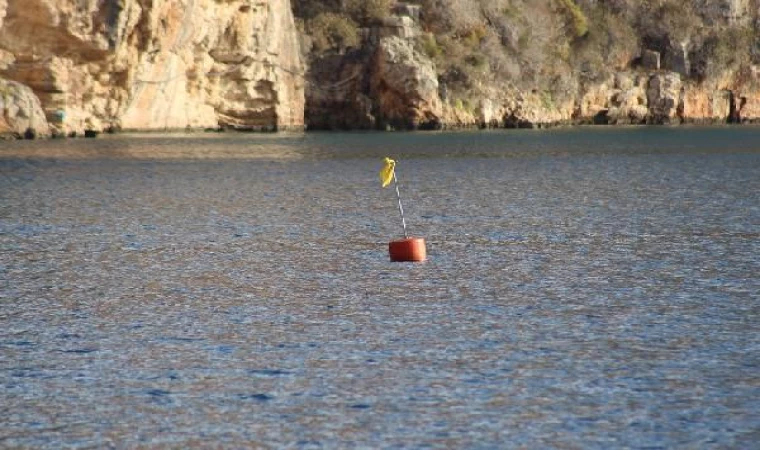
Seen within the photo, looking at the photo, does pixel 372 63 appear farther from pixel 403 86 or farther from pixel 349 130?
pixel 349 130

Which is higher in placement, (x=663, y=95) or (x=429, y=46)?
(x=429, y=46)

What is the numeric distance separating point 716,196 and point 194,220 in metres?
14.4

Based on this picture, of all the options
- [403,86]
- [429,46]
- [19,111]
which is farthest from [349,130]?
[19,111]

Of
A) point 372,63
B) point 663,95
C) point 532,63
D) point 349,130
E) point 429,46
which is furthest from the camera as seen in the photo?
point 663,95

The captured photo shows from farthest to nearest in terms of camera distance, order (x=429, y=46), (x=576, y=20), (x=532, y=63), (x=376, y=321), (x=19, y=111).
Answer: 1. (x=576, y=20)
2. (x=532, y=63)
3. (x=429, y=46)
4. (x=19, y=111)
5. (x=376, y=321)

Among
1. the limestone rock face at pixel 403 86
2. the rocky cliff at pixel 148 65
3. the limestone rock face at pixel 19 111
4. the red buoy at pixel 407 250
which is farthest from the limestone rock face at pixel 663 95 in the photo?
the red buoy at pixel 407 250

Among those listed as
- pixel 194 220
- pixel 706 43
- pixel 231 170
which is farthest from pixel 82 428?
pixel 706 43

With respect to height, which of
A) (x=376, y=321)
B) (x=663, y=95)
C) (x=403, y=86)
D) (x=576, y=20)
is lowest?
(x=376, y=321)

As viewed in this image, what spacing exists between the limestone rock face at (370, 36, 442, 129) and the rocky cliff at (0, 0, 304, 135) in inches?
248

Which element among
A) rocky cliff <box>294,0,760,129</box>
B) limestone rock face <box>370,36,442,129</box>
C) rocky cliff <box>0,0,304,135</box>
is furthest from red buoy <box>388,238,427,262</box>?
rocky cliff <box>294,0,760,129</box>

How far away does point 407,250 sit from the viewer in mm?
22484

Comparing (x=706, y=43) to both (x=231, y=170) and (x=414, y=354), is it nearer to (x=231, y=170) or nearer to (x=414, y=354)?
(x=231, y=170)

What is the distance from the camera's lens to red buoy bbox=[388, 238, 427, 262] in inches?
882

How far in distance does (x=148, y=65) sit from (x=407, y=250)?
186 ft
